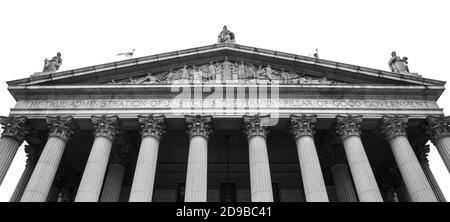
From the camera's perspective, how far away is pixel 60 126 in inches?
855

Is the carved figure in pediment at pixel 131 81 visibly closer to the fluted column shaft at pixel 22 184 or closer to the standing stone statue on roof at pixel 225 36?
the standing stone statue on roof at pixel 225 36

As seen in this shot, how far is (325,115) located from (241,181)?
9163 mm

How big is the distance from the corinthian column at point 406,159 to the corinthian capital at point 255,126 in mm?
7493

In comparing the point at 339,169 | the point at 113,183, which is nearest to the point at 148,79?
the point at 113,183

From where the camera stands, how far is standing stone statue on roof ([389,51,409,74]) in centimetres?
2522

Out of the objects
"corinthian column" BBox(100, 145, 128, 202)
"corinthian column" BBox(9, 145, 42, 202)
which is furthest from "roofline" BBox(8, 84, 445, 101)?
"corinthian column" BBox(100, 145, 128, 202)

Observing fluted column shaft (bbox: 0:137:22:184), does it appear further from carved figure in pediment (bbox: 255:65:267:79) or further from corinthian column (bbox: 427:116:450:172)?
corinthian column (bbox: 427:116:450:172)

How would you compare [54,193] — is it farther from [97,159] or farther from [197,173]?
[197,173]

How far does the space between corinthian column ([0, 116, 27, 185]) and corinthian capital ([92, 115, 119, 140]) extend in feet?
15.0

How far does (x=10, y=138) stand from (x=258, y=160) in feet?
49.5

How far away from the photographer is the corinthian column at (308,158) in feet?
62.8

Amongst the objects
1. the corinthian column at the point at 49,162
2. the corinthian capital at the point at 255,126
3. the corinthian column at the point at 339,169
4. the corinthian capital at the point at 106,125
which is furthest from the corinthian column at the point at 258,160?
the corinthian column at the point at 49,162
